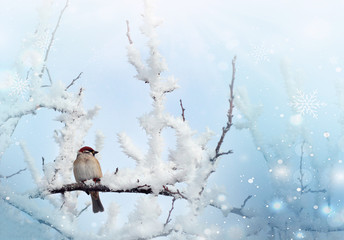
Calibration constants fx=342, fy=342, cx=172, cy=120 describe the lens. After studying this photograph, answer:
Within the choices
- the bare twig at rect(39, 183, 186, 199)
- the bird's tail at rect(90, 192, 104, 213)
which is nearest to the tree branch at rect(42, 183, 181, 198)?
the bare twig at rect(39, 183, 186, 199)

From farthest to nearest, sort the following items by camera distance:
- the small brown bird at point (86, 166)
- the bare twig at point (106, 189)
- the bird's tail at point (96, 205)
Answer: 1. the bird's tail at point (96, 205)
2. the small brown bird at point (86, 166)
3. the bare twig at point (106, 189)

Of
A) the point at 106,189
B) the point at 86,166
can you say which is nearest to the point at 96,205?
the point at 86,166

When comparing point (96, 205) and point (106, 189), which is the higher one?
point (96, 205)

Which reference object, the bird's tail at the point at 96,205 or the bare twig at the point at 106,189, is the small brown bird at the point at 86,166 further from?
the bare twig at the point at 106,189

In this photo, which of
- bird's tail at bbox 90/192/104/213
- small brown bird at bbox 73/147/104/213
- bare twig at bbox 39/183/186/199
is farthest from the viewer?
bird's tail at bbox 90/192/104/213

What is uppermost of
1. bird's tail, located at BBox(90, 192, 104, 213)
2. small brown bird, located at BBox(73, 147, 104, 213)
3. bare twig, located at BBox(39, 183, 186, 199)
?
small brown bird, located at BBox(73, 147, 104, 213)

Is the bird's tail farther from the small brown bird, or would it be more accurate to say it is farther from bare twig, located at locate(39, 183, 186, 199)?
bare twig, located at locate(39, 183, 186, 199)

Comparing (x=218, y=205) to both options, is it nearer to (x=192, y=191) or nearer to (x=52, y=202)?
(x=192, y=191)

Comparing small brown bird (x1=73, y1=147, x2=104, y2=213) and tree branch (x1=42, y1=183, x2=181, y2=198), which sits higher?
small brown bird (x1=73, y1=147, x2=104, y2=213)

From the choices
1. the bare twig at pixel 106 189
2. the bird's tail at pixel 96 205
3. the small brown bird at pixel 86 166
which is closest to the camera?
the bare twig at pixel 106 189

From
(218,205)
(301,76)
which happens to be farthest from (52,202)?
(301,76)

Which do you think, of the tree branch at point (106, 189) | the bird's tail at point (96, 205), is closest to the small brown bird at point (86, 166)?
the bird's tail at point (96, 205)

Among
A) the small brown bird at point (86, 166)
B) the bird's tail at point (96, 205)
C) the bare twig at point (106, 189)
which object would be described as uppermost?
the small brown bird at point (86, 166)

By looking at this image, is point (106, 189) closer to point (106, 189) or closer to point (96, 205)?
point (106, 189)
